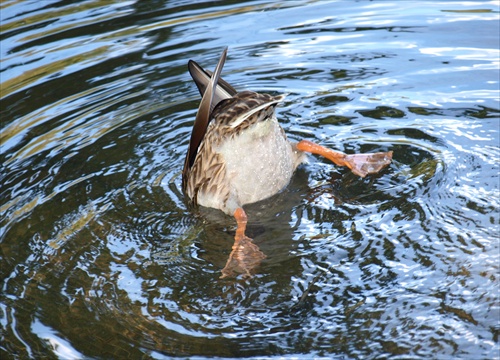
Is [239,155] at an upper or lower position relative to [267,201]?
upper

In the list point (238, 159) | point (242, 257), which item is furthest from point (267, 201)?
point (242, 257)

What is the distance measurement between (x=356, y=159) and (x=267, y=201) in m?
0.77

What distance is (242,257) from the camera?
496 centimetres

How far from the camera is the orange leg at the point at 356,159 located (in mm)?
5824

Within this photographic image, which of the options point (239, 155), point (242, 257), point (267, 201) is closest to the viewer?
point (242, 257)

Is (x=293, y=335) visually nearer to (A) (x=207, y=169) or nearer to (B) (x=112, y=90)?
(A) (x=207, y=169)

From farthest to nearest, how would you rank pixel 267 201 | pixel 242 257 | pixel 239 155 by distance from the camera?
pixel 267 201 < pixel 239 155 < pixel 242 257

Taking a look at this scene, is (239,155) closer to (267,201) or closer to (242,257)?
(267,201)

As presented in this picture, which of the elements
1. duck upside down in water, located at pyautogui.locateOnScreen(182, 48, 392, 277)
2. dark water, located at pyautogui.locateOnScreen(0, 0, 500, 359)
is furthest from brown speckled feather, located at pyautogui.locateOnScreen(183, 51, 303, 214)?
dark water, located at pyautogui.locateOnScreen(0, 0, 500, 359)

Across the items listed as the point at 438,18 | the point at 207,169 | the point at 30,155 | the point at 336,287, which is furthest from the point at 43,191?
the point at 438,18

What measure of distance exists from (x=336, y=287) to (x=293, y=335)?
1.69 ft

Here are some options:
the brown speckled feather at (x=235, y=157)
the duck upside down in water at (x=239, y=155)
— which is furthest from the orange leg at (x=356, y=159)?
the brown speckled feather at (x=235, y=157)

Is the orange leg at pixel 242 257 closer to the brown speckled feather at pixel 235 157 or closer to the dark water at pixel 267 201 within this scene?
the dark water at pixel 267 201

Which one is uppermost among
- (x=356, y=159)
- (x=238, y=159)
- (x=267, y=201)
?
(x=238, y=159)
